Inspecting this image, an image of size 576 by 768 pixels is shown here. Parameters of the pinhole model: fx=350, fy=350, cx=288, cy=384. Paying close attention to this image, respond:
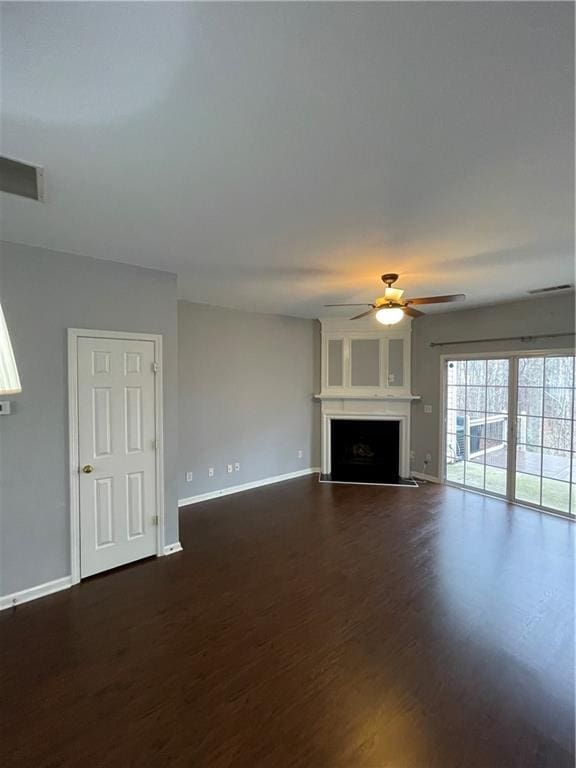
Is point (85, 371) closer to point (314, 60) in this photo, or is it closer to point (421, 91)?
point (314, 60)

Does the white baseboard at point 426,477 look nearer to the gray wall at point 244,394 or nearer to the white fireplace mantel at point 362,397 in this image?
the white fireplace mantel at point 362,397

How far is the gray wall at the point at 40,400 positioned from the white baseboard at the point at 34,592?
44 mm

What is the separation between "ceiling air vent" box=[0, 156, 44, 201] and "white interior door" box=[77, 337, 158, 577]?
1293 mm

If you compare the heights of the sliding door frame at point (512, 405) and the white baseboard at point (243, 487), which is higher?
the sliding door frame at point (512, 405)

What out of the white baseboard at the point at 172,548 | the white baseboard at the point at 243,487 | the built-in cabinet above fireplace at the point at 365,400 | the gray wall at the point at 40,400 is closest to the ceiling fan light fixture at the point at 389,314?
the gray wall at the point at 40,400

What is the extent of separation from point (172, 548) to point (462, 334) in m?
4.87

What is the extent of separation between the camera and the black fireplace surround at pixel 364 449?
20.0 feet

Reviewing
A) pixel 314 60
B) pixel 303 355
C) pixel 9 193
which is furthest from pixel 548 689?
pixel 303 355

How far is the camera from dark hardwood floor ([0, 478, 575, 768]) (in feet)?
5.49

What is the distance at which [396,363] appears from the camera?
605cm

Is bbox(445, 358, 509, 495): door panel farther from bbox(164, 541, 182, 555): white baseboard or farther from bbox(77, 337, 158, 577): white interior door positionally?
bbox(77, 337, 158, 577): white interior door

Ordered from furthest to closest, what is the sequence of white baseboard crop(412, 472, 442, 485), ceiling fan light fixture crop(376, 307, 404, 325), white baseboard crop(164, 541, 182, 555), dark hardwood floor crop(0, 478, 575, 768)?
white baseboard crop(412, 472, 442, 485) < white baseboard crop(164, 541, 182, 555) < ceiling fan light fixture crop(376, 307, 404, 325) < dark hardwood floor crop(0, 478, 575, 768)

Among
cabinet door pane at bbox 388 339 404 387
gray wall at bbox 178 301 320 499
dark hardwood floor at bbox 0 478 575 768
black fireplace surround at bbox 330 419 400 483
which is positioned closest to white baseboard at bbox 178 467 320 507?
gray wall at bbox 178 301 320 499

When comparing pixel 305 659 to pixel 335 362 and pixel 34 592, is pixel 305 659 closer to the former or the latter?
pixel 34 592
